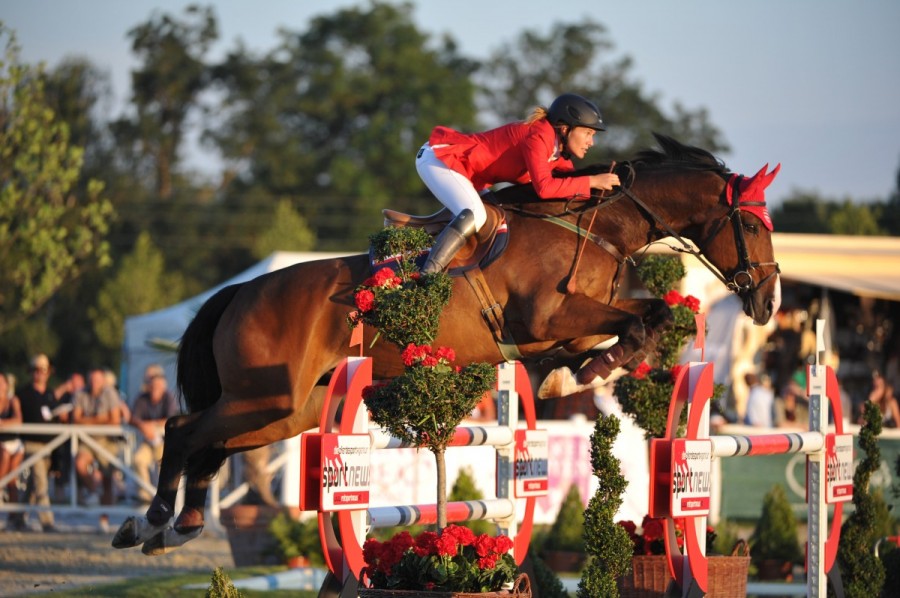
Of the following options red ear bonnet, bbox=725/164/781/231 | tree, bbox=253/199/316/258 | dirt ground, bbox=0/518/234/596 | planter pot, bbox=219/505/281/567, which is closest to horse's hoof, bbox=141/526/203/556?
dirt ground, bbox=0/518/234/596

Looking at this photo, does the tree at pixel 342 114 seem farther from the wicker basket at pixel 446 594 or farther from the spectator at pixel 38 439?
the wicker basket at pixel 446 594

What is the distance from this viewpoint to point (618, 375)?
254 inches

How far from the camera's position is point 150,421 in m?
12.6

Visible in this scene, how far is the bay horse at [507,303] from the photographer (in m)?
6.35

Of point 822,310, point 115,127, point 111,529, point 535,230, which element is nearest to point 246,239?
point 115,127

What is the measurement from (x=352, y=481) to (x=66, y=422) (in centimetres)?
990

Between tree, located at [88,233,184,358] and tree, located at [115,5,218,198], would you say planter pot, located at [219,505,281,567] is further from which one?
tree, located at [115,5,218,198]

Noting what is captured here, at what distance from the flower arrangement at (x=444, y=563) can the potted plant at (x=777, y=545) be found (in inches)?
209

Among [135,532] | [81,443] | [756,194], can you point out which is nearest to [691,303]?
[756,194]

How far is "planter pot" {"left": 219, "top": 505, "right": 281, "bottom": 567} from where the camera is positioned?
31.8 feet

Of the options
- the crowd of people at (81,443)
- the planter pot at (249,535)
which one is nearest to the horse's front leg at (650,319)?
the planter pot at (249,535)

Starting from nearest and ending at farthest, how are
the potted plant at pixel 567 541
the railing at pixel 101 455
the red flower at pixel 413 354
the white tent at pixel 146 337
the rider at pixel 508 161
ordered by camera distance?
the red flower at pixel 413 354 < the rider at pixel 508 161 < the potted plant at pixel 567 541 < the railing at pixel 101 455 < the white tent at pixel 146 337

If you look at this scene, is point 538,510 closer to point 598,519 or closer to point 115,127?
point 598,519

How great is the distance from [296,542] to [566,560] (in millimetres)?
2170
